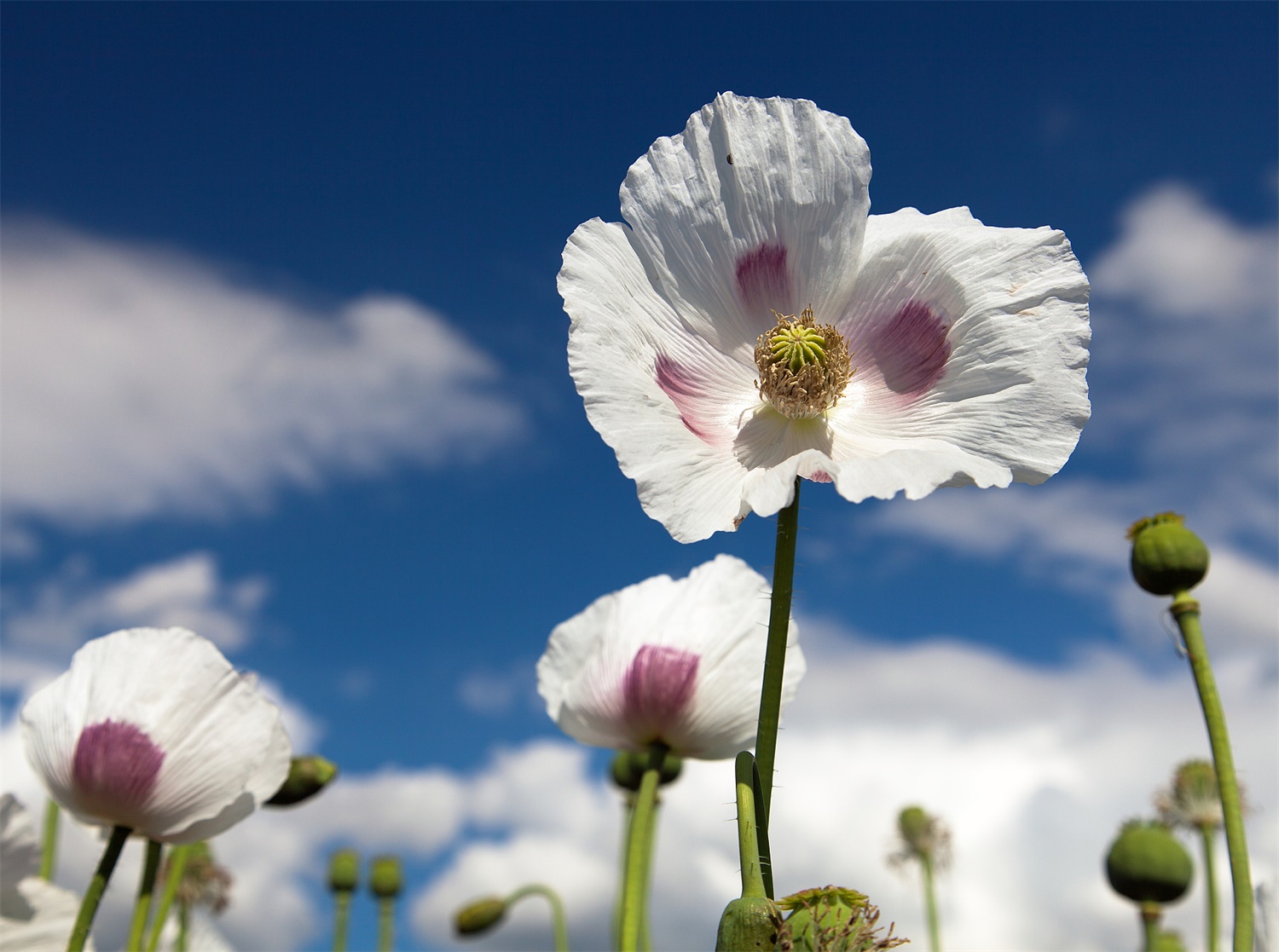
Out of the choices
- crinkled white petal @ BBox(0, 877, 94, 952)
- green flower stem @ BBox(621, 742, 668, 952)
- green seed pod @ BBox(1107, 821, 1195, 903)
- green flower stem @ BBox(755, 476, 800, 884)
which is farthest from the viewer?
green seed pod @ BBox(1107, 821, 1195, 903)

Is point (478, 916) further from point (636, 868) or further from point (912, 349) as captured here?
point (912, 349)

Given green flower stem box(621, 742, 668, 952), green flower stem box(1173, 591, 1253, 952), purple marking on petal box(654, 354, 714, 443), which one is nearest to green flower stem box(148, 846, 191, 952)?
green flower stem box(621, 742, 668, 952)

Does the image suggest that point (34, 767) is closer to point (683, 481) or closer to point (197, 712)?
point (197, 712)

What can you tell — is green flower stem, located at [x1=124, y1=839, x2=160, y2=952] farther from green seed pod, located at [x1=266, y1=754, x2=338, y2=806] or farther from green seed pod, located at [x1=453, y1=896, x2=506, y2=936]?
green seed pod, located at [x1=453, y1=896, x2=506, y2=936]

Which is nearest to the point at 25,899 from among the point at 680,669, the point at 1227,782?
the point at 680,669

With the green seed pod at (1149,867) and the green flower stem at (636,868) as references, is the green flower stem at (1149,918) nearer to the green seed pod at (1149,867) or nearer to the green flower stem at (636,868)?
the green seed pod at (1149,867)

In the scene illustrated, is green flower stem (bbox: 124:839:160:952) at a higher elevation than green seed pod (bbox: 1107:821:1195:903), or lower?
lower

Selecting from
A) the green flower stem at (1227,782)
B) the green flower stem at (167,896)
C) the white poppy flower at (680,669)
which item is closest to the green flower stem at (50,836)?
the green flower stem at (167,896)
